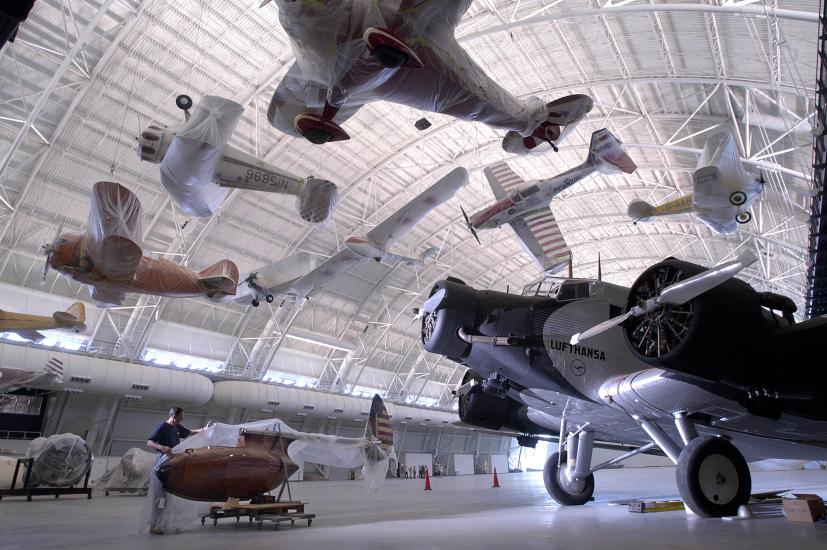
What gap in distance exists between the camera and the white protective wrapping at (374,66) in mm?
7672

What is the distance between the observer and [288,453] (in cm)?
1179

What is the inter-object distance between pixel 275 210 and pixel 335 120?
22.5m

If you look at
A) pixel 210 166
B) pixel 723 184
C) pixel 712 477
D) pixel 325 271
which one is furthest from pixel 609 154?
pixel 210 166

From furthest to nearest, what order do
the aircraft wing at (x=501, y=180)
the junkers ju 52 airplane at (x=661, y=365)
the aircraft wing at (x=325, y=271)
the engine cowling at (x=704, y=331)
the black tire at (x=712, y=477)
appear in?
the aircraft wing at (x=325, y=271) < the aircraft wing at (x=501, y=180) < the black tire at (x=712, y=477) < the junkers ju 52 airplane at (x=661, y=365) < the engine cowling at (x=704, y=331)

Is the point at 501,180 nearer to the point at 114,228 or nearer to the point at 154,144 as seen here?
the point at 154,144

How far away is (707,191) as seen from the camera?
1633 centimetres

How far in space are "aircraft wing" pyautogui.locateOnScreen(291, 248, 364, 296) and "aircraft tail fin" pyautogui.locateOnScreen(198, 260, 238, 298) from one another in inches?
215

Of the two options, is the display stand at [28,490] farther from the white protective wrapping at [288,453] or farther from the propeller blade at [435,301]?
the propeller blade at [435,301]

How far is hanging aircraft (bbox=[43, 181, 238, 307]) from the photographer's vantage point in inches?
453

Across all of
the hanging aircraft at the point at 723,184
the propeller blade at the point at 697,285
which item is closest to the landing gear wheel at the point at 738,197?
the hanging aircraft at the point at 723,184

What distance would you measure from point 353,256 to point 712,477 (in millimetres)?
14963

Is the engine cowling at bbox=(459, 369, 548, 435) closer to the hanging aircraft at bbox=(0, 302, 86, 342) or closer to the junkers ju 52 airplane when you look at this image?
the junkers ju 52 airplane

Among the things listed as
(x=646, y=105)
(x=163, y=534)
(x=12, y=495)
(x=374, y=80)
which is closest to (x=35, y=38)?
(x=12, y=495)

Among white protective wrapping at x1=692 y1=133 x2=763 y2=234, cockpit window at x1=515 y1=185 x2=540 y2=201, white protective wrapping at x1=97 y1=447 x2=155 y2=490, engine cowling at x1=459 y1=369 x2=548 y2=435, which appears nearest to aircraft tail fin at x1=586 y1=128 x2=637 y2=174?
cockpit window at x1=515 y1=185 x2=540 y2=201
